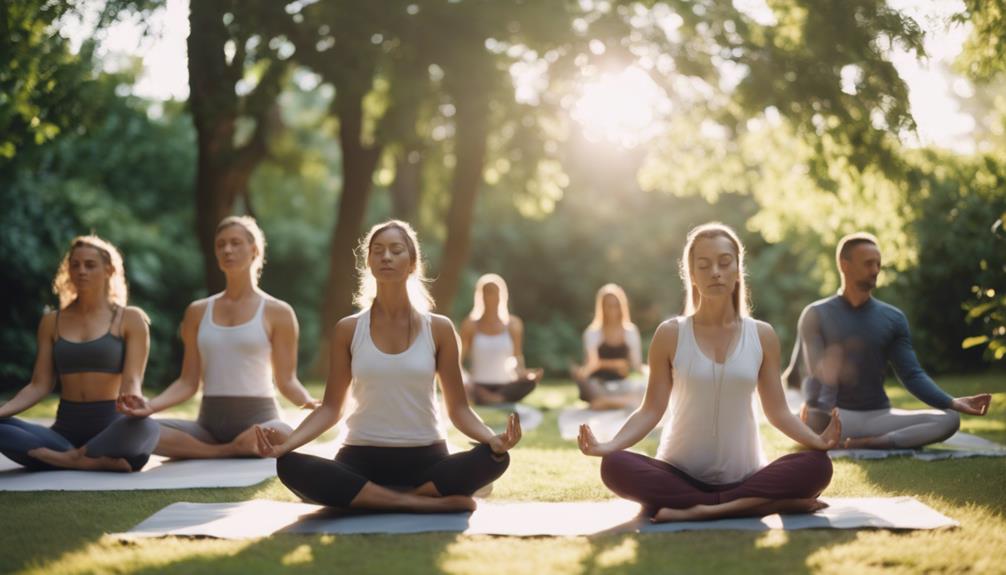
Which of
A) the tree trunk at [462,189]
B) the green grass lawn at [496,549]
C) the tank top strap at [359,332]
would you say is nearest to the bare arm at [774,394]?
the green grass lawn at [496,549]

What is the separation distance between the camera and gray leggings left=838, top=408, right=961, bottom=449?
6668 millimetres

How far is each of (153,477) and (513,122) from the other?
10891 mm

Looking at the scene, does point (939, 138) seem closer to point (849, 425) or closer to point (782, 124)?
point (782, 124)

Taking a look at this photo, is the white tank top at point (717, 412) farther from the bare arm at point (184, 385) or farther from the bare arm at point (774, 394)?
the bare arm at point (184, 385)

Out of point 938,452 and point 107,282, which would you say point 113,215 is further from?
point 938,452

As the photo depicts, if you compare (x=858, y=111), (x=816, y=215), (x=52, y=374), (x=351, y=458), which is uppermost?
(x=858, y=111)

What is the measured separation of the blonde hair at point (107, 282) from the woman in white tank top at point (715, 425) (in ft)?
11.2

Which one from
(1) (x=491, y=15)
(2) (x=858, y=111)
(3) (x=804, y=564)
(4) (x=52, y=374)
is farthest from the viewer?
(1) (x=491, y=15)

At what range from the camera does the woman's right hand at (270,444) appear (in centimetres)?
456

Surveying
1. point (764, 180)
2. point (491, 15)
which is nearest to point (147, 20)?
point (491, 15)

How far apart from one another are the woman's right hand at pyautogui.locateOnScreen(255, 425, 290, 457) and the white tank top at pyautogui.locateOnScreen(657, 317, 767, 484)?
1698 millimetres

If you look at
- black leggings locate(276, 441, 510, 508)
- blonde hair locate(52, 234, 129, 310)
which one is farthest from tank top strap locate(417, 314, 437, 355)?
blonde hair locate(52, 234, 129, 310)

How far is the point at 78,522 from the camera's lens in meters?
4.76

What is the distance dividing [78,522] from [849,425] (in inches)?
179
